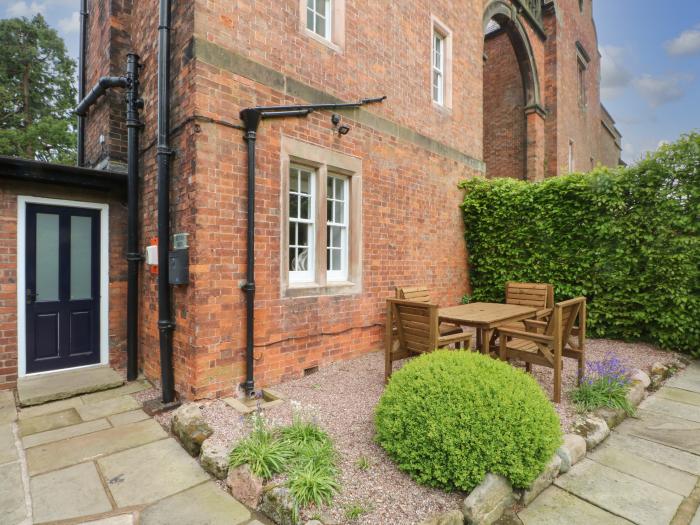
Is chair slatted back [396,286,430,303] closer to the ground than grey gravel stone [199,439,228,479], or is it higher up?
higher up

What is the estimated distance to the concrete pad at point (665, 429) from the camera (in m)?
3.45

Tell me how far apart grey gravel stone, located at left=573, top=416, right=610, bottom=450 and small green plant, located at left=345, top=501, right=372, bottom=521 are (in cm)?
212

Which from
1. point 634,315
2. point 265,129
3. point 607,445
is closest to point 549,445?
point 607,445

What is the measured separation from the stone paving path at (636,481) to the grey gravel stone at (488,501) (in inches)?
6.7

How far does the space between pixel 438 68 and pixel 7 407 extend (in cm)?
868

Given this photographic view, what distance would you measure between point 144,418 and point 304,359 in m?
1.90

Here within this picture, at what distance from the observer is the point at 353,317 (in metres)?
5.70

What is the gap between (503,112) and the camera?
43.6ft

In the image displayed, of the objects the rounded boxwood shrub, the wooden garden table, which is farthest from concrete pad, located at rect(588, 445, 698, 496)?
the wooden garden table

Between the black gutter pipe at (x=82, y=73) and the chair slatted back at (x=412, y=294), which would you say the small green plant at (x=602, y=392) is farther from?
the black gutter pipe at (x=82, y=73)

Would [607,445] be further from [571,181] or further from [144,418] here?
[571,181]

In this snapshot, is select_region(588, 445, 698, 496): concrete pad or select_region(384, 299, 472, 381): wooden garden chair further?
select_region(384, 299, 472, 381): wooden garden chair

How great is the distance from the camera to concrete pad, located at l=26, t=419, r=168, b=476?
3.08 m

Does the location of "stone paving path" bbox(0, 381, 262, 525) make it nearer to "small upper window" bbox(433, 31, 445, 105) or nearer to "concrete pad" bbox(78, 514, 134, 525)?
"concrete pad" bbox(78, 514, 134, 525)
